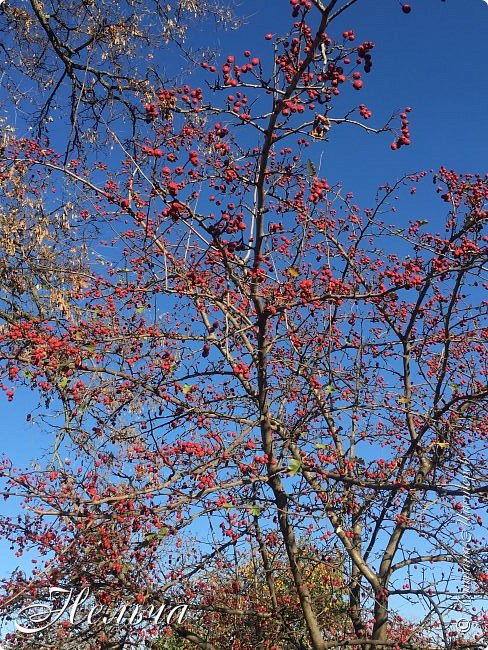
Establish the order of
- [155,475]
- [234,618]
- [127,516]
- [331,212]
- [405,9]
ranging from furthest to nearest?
1. [331,212]
2. [234,618]
3. [155,475]
4. [127,516]
5. [405,9]

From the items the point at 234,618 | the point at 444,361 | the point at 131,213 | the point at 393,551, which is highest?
the point at 444,361

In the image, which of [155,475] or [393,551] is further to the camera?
[393,551]

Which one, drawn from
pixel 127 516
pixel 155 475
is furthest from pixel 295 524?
pixel 127 516

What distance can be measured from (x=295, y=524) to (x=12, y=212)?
143 inches

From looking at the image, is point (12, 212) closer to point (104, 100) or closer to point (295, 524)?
point (104, 100)

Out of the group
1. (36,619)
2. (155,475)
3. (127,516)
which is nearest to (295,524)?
(155,475)

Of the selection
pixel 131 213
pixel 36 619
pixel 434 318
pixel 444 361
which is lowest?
pixel 36 619

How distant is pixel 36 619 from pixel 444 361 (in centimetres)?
403

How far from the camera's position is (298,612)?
18.7ft

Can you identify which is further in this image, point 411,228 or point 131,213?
point 411,228

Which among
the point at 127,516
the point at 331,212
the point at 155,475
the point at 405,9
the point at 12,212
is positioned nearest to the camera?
the point at 405,9

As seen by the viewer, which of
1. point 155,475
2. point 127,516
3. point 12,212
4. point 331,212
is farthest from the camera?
point 331,212

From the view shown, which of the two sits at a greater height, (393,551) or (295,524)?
(393,551)

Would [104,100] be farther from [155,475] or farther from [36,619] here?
[36,619]
